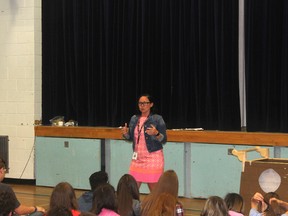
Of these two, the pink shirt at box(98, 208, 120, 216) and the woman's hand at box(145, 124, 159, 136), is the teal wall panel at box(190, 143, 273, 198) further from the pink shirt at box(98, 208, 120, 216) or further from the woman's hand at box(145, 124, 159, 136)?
the pink shirt at box(98, 208, 120, 216)

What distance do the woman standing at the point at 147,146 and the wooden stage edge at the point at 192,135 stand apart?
65.0 inches

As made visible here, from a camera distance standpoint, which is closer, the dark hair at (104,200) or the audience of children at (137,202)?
the audience of children at (137,202)

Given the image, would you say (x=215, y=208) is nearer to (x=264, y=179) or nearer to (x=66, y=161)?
(x=264, y=179)

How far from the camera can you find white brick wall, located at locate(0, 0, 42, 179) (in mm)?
8930

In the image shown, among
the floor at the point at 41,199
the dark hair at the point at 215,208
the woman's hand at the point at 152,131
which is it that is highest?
the woman's hand at the point at 152,131

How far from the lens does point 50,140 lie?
8.70m

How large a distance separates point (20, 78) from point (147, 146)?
3802 mm

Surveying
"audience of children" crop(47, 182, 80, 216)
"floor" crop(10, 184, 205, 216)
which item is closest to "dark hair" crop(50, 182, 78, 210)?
"audience of children" crop(47, 182, 80, 216)

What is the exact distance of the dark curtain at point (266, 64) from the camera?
23.7 ft

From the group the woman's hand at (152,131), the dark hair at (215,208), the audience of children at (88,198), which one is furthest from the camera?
the woman's hand at (152,131)

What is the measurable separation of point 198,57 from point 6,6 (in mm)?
3516

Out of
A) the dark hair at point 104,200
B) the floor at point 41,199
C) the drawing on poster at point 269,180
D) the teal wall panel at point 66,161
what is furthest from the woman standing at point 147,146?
the teal wall panel at point 66,161

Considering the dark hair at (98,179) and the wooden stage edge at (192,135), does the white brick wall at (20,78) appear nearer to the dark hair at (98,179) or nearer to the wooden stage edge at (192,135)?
the wooden stage edge at (192,135)

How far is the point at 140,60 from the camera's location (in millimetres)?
8234
